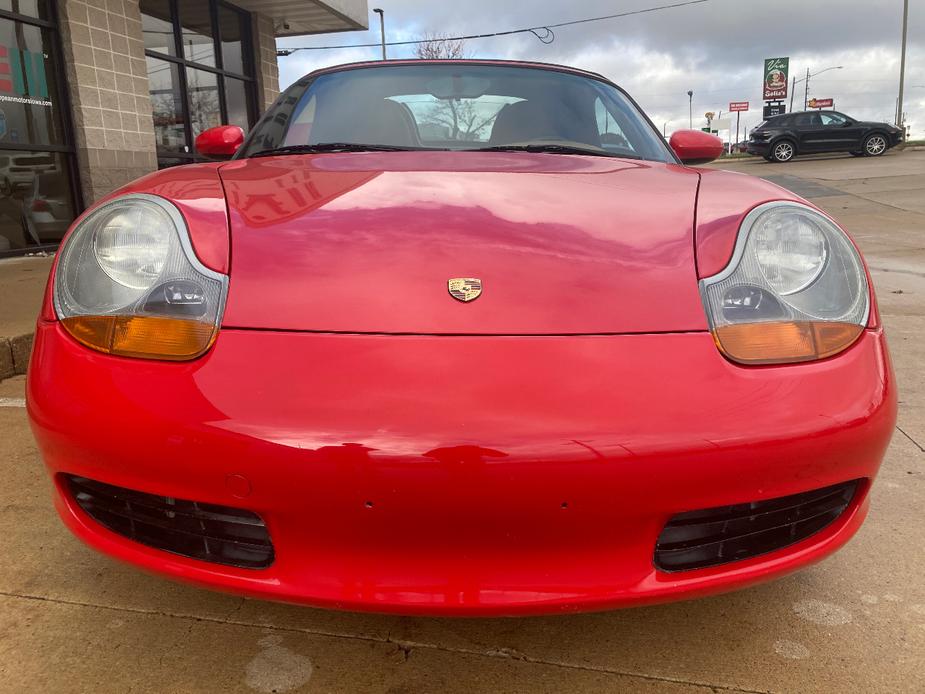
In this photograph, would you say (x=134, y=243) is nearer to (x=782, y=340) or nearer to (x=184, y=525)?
(x=184, y=525)

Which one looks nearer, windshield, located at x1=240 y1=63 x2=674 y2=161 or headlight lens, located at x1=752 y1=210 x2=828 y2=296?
headlight lens, located at x1=752 y1=210 x2=828 y2=296

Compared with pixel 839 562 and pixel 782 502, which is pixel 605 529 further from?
pixel 839 562

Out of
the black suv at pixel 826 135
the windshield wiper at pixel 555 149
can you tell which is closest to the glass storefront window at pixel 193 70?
the windshield wiper at pixel 555 149

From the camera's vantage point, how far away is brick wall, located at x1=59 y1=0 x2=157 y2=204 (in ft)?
22.1

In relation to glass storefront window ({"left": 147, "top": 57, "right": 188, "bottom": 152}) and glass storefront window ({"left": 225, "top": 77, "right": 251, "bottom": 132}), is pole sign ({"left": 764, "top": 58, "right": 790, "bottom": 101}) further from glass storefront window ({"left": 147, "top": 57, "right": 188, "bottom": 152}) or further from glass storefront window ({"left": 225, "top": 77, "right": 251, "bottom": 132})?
glass storefront window ({"left": 147, "top": 57, "right": 188, "bottom": 152})

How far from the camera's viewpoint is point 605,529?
104 cm

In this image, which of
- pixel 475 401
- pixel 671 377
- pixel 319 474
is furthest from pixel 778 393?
pixel 319 474

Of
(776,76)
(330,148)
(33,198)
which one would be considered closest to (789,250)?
(330,148)

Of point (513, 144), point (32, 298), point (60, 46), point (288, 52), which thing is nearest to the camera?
point (513, 144)

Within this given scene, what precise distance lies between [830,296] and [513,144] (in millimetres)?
1100

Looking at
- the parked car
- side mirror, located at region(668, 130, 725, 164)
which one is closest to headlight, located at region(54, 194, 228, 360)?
side mirror, located at region(668, 130, 725, 164)

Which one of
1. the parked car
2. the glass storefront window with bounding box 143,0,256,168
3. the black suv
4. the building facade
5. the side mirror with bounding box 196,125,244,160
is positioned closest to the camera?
the side mirror with bounding box 196,125,244,160

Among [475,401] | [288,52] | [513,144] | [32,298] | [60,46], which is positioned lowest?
[32,298]

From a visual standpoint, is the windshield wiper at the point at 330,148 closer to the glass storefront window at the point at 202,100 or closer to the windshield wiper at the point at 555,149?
the windshield wiper at the point at 555,149
